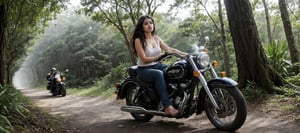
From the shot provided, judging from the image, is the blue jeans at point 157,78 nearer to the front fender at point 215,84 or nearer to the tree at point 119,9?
the front fender at point 215,84

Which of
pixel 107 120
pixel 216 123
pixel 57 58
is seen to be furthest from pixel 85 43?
pixel 216 123

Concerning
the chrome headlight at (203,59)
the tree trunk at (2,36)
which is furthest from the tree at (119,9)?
the chrome headlight at (203,59)

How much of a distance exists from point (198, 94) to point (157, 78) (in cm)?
66

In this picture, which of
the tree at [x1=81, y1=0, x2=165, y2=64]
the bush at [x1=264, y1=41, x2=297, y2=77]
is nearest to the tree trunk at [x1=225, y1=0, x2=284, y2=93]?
the bush at [x1=264, y1=41, x2=297, y2=77]

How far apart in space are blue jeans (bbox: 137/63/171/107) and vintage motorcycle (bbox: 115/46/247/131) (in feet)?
0.43

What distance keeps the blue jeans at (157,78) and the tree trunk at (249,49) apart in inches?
77.8

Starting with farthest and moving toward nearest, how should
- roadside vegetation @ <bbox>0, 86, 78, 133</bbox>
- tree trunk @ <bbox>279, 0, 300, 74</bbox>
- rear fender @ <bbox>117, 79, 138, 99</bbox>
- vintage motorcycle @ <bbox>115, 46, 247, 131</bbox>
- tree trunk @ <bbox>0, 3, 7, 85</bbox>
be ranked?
tree trunk @ <bbox>0, 3, 7, 85</bbox> → tree trunk @ <bbox>279, 0, 300, 74</bbox> → rear fender @ <bbox>117, 79, 138, 99</bbox> → roadside vegetation @ <bbox>0, 86, 78, 133</bbox> → vintage motorcycle @ <bbox>115, 46, 247, 131</bbox>

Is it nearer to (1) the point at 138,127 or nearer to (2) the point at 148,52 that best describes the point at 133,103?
(1) the point at 138,127

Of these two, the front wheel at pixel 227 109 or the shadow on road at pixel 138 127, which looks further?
the shadow on road at pixel 138 127

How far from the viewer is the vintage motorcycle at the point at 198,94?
12.0 feet

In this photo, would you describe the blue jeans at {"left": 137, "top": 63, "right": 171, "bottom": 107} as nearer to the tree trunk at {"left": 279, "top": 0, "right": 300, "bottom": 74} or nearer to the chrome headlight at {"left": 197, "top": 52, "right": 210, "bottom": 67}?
the chrome headlight at {"left": 197, "top": 52, "right": 210, "bottom": 67}

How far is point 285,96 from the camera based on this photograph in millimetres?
5156

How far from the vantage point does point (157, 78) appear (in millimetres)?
Result: 4305

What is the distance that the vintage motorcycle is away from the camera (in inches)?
144
